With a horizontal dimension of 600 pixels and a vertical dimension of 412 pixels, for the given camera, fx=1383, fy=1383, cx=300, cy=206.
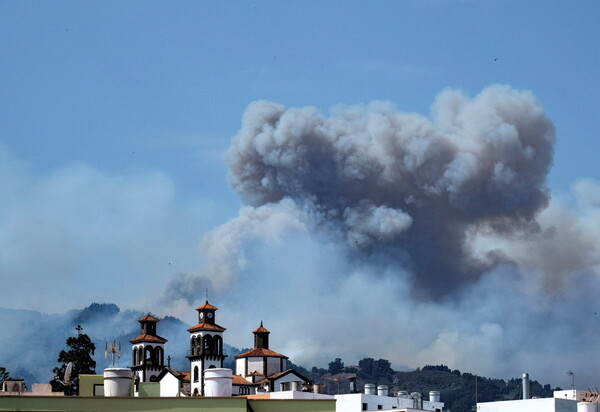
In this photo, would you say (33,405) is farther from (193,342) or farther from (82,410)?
(193,342)

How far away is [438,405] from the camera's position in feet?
391

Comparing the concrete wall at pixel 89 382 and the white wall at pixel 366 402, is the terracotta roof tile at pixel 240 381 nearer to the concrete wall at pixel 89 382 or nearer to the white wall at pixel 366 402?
the white wall at pixel 366 402

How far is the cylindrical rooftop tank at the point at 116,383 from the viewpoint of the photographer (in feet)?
153

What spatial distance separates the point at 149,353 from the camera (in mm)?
141375

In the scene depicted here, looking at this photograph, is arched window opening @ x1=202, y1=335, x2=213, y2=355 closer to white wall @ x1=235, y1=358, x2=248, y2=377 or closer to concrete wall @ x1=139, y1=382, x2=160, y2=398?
white wall @ x1=235, y1=358, x2=248, y2=377

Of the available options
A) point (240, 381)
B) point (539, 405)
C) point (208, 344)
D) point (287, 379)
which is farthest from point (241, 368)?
point (539, 405)

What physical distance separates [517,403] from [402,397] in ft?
100

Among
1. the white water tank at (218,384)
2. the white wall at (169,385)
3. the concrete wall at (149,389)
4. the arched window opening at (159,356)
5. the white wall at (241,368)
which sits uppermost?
the arched window opening at (159,356)

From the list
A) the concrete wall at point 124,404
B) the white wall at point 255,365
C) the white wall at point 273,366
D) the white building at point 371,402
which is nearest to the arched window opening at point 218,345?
the white wall at point 255,365

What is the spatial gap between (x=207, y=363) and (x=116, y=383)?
90.1 metres

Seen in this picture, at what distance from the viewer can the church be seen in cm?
13262

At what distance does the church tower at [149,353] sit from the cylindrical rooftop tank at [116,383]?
304ft

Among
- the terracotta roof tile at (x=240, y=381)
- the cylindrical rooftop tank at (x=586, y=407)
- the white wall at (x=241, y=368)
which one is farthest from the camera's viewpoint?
the white wall at (x=241, y=368)

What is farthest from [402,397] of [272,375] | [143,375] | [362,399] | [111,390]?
[111,390]
